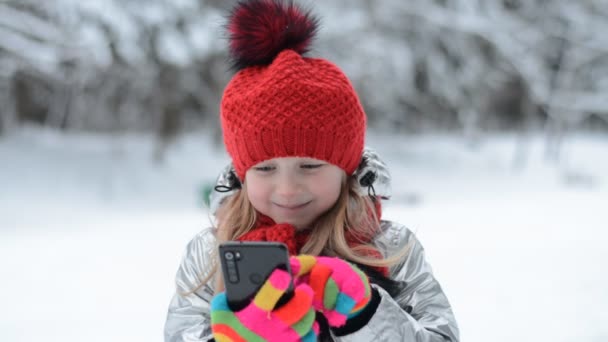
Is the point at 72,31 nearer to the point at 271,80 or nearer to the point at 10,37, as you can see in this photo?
the point at 10,37

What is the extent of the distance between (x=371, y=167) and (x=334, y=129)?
7.8 inches

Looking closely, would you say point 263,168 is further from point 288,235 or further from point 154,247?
point 154,247

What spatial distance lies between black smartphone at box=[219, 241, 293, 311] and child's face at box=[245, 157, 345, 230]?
0.86 ft

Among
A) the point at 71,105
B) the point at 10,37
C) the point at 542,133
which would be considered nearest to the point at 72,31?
the point at 10,37

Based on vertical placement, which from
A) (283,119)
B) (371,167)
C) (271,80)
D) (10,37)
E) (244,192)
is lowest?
(244,192)

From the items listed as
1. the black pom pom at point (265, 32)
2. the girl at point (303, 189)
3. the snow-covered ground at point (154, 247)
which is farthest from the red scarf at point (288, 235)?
the snow-covered ground at point (154, 247)

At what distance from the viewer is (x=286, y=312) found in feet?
3.71

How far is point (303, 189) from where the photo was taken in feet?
4.66

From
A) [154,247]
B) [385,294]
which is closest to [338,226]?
[385,294]

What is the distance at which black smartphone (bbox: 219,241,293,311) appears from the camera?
1152mm

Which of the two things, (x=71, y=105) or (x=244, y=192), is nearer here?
(x=244, y=192)

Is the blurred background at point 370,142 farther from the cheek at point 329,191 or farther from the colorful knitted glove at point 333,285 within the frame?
the colorful knitted glove at point 333,285

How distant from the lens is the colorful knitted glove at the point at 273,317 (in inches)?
44.4

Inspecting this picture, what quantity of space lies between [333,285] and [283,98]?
521 millimetres
